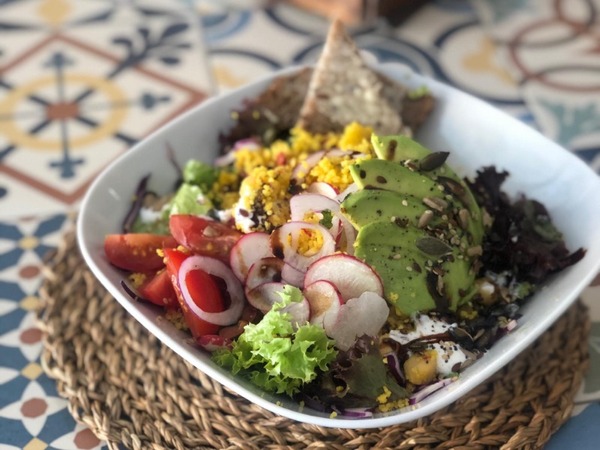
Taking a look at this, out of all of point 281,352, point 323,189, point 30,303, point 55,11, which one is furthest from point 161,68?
point 281,352

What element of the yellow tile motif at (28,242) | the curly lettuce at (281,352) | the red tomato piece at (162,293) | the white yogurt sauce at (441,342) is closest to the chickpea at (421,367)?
the white yogurt sauce at (441,342)

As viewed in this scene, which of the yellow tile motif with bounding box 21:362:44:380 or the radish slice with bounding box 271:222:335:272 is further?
the yellow tile motif with bounding box 21:362:44:380

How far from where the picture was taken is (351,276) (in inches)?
42.5

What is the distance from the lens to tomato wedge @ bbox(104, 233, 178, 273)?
1236 mm

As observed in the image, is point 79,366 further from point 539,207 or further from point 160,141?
point 539,207

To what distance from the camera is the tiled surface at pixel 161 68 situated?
161cm

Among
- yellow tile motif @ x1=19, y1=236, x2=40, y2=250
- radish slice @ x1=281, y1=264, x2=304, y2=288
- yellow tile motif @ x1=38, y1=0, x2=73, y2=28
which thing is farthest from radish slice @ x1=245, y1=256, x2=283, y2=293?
yellow tile motif @ x1=38, y1=0, x2=73, y2=28

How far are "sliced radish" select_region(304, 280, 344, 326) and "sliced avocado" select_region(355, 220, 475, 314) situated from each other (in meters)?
0.07

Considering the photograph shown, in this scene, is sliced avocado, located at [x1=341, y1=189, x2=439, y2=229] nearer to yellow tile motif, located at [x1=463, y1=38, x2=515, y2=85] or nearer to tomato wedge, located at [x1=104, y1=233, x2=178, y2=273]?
tomato wedge, located at [x1=104, y1=233, x2=178, y2=273]

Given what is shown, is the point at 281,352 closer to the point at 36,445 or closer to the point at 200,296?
the point at 200,296

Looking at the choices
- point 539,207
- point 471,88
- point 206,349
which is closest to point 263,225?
point 206,349

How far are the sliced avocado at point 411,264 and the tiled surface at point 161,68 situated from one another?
37 cm

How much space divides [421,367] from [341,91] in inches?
23.3

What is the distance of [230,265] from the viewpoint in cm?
118
